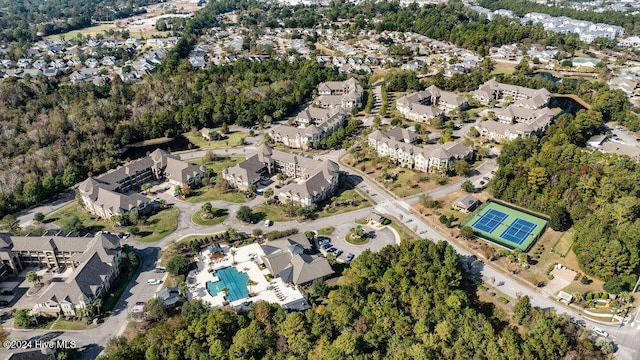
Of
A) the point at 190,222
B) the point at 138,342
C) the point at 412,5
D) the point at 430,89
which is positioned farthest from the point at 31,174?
the point at 412,5

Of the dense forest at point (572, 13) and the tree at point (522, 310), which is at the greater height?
the dense forest at point (572, 13)

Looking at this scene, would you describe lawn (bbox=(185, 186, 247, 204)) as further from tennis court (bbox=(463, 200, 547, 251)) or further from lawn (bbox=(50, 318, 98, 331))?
tennis court (bbox=(463, 200, 547, 251))

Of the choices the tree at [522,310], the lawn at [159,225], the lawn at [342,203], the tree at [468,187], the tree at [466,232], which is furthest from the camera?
the tree at [468,187]

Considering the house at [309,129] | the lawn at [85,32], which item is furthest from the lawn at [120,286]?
the lawn at [85,32]

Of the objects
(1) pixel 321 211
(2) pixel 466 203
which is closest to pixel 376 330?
(1) pixel 321 211

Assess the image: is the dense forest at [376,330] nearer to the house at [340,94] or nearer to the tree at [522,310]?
the tree at [522,310]

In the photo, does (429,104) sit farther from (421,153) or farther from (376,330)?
(376,330)

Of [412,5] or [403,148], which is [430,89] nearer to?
[403,148]

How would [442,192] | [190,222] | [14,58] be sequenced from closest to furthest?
1. [190,222]
2. [442,192]
3. [14,58]
